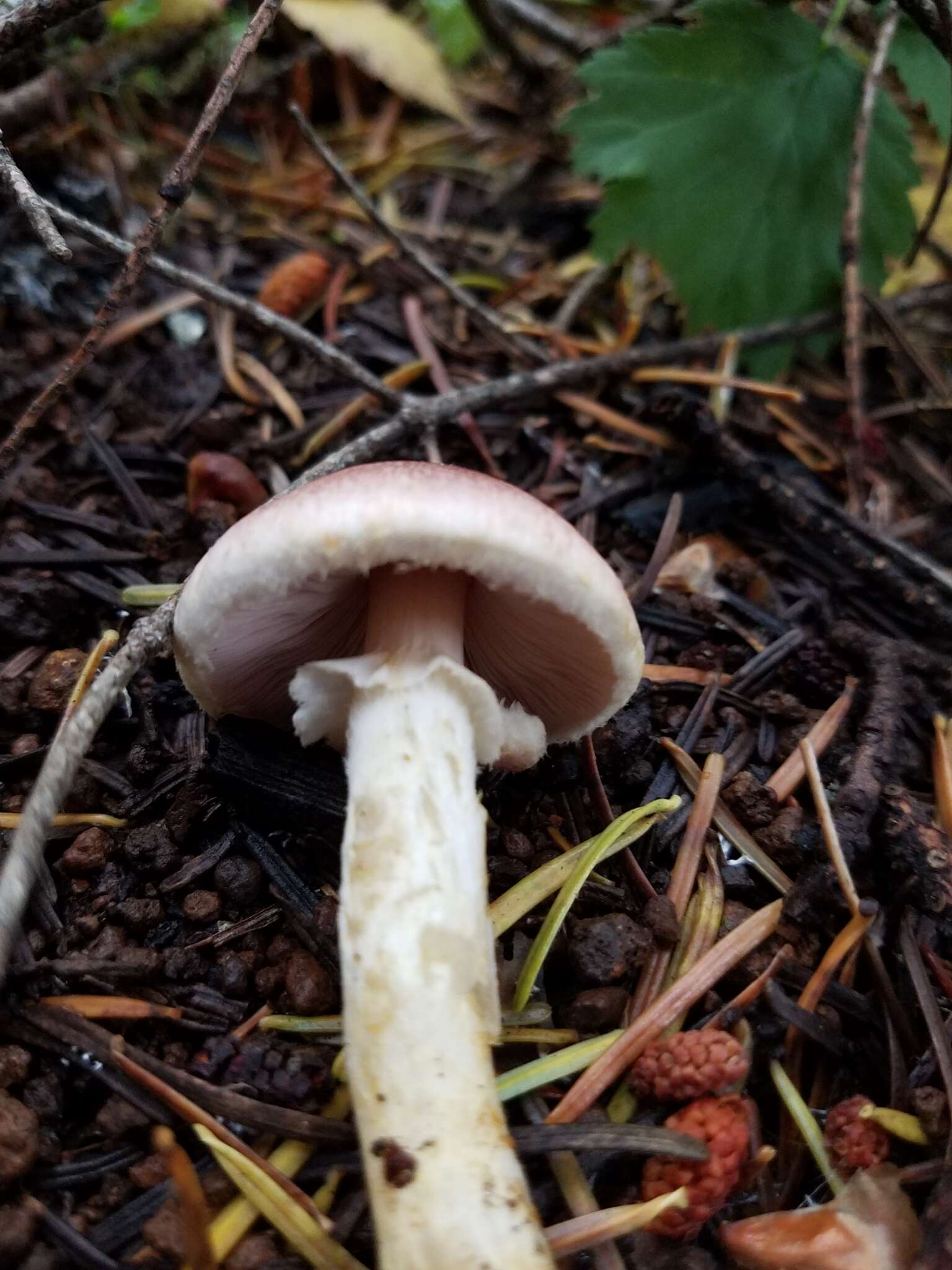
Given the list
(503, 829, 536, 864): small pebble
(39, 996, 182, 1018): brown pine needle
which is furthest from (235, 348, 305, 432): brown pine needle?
(39, 996, 182, 1018): brown pine needle

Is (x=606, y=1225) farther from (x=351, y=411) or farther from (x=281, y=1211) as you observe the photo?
(x=351, y=411)

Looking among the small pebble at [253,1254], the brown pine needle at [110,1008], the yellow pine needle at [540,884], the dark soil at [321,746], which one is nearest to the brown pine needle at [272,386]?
the dark soil at [321,746]

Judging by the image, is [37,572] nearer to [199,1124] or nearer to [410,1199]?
[199,1124]

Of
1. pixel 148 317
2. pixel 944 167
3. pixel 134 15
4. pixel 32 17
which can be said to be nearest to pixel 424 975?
pixel 32 17

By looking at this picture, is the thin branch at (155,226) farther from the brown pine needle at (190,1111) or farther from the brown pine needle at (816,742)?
the brown pine needle at (816,742)

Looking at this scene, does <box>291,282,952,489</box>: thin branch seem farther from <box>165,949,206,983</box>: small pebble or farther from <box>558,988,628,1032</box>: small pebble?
<box>558,988,628,1032</box>: small pebble
